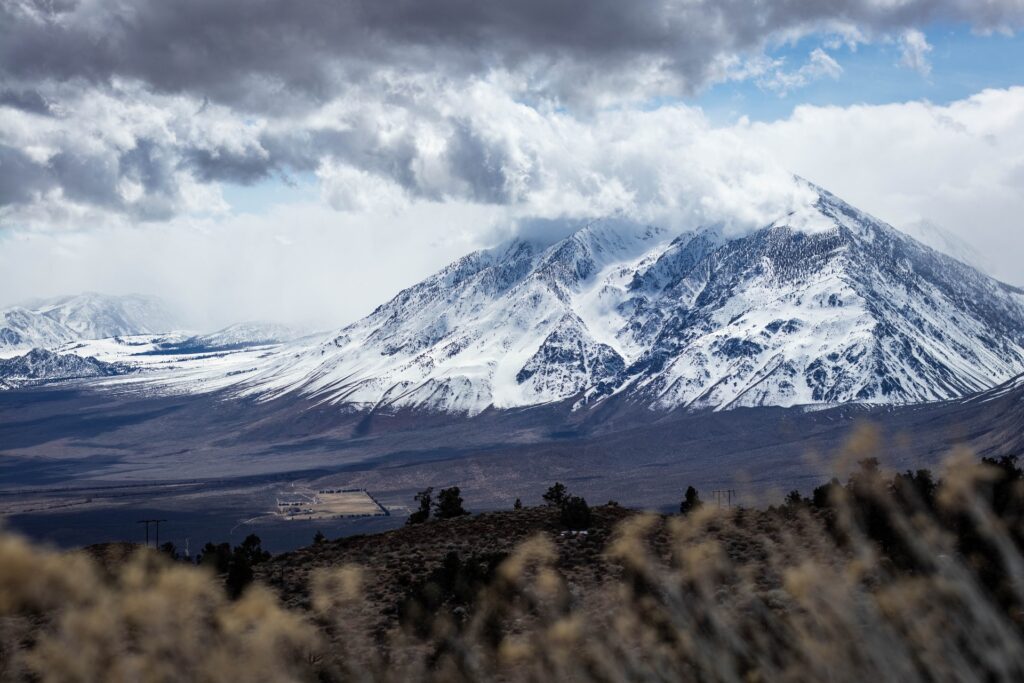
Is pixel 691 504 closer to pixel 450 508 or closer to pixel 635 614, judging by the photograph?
pixel 450 508

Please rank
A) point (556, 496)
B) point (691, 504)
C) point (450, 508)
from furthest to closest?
1. point (450, 508)
2. point (556, 496)
3. point (691, 504)

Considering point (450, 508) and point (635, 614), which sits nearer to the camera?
point (635, 614)

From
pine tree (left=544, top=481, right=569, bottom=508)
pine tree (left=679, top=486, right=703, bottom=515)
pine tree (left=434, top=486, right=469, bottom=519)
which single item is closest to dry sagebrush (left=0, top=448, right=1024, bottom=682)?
pine tree (left=679, top=486, right=703, bottom=515)

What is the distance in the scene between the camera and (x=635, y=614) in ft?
91.8

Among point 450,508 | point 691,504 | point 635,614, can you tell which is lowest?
point 635,614

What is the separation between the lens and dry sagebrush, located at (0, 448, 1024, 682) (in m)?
20.6

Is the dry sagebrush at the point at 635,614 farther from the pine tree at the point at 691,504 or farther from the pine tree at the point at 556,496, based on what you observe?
the pine tree at the point at 556,496

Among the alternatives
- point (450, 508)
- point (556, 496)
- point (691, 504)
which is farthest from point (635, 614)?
point (450, 508)

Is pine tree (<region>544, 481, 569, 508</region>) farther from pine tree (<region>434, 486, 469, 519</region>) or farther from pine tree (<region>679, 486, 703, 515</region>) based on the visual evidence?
pine tree (<region>679, 486, 703, 515</region>)

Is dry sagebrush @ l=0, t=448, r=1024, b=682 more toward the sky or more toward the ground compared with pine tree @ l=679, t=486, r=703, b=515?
more toward the ground

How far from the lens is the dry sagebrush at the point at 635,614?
811 inches

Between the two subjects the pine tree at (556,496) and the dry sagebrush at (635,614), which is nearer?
the dry sagebrush at (635,614)

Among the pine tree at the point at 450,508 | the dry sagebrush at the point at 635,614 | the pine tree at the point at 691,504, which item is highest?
the pine tree at the point at 450,508

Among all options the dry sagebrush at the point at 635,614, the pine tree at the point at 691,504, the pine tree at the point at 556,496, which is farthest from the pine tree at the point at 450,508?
the dry sagebrush at the point at 635,614
